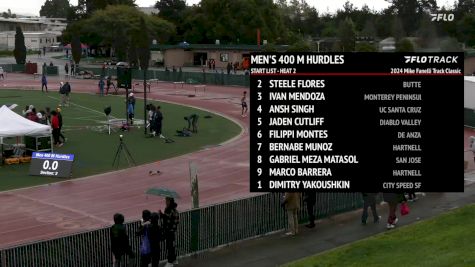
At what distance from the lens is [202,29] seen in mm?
96438

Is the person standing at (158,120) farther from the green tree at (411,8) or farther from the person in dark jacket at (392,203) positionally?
the green tree at (411,8)

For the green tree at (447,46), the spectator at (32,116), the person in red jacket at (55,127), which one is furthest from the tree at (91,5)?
the green tree at (447,46)

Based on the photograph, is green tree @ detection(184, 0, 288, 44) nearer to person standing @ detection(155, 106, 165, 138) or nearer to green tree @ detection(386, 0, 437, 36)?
person standing @ detection(155, 106, 165, 138)

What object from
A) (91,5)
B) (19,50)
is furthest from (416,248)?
(91,5)

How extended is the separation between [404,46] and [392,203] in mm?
7065

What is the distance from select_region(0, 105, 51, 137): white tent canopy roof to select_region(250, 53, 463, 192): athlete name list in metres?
16.6

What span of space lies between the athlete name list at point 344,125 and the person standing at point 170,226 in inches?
181

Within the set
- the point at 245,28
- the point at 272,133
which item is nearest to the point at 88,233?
the point at 272,133

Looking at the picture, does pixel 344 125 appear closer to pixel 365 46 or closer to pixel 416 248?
pixel 365 46

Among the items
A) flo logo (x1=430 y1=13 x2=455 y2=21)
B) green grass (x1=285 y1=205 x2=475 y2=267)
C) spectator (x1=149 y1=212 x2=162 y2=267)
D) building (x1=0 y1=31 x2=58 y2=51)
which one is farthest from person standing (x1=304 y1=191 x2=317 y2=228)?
building (x1=0 y1=31 x2=58 y2=51)

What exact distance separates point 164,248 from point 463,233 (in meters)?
6.45

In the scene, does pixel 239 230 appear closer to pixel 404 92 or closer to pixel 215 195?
pixel 215 195

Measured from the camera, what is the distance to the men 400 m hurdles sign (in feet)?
79.7

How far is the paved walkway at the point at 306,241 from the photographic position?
15.3m
